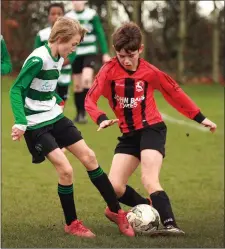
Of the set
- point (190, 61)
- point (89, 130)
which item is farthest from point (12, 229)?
point (190, 61)

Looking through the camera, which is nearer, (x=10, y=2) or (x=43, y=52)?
(x=43, y=52)

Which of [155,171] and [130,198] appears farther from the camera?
[130,198]

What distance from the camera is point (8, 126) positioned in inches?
570

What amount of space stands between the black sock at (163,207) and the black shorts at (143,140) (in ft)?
1.27

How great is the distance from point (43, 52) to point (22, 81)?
306 millimetres

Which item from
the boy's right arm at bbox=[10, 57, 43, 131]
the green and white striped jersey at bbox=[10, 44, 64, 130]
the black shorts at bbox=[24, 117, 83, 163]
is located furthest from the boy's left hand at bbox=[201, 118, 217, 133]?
the boy's right arm at bbox=[10, 57, 43, 131]

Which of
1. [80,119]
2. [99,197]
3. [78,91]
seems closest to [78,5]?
[78,91]

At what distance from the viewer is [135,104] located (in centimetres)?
691

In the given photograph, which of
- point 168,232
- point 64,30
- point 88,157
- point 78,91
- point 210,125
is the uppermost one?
point 64,30

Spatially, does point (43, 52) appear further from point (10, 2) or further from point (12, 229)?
point (10, 2)

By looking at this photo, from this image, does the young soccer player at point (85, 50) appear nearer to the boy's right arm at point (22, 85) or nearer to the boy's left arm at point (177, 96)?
A: the boy's left arm at point (177, 96)

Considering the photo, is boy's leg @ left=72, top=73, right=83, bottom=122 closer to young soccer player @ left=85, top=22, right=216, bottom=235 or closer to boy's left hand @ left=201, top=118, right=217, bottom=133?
young soccer player @ left=85, top=22, right=216, bottom=235

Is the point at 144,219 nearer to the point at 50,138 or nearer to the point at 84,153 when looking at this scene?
the point at 84,153

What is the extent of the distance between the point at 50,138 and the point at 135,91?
3.10 feet
